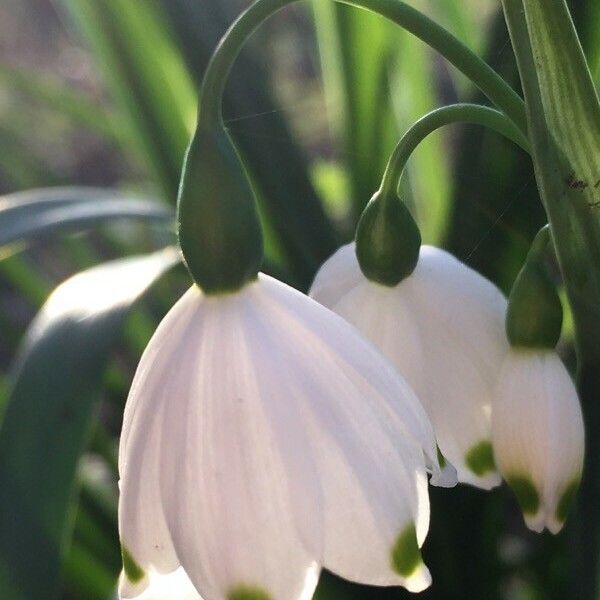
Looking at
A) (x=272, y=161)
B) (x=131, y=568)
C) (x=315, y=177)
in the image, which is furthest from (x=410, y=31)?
(x=315, y=177)

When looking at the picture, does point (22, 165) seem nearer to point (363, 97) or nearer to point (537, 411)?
point (363, 97)

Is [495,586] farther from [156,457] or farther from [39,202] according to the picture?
[156,457]

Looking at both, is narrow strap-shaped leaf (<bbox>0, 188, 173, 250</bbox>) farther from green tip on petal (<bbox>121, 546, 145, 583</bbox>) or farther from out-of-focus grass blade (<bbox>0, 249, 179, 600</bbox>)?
green tip on petal (<bbox>121, 546, 145, 583</bbox>)

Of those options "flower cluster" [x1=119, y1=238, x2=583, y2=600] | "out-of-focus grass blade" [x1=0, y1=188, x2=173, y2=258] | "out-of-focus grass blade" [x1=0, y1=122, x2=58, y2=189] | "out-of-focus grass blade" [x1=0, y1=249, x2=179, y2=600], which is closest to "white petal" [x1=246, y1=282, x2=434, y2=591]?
"flower cluster" [x1=119, y1=238, x2=583, y2=600]

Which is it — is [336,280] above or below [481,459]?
above

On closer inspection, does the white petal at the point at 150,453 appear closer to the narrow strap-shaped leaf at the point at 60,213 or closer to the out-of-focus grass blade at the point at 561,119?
the out-of-focus grass blade at the point at 561,119

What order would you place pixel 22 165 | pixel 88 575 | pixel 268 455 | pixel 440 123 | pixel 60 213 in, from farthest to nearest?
pixel 22 165, pixel 88 575, pixel 60 213, pixel 440 123, pixel 268 455

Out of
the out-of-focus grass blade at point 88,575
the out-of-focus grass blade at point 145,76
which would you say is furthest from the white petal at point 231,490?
the out-of-focus grass blade at point 145,76
